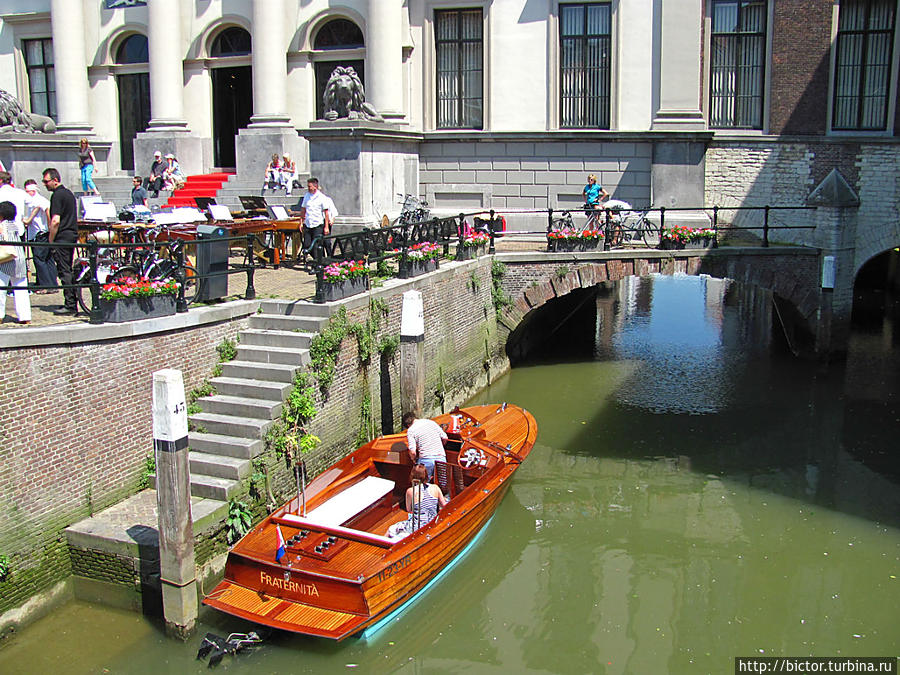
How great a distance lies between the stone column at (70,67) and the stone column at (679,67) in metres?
15.2

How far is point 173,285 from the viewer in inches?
445

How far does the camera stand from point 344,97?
20141 mm

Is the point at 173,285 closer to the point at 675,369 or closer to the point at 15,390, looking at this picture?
the point at 15,390

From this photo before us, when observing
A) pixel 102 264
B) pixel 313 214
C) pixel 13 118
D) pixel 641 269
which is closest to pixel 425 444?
pixel 102 264

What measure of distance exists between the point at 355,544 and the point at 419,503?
104cm

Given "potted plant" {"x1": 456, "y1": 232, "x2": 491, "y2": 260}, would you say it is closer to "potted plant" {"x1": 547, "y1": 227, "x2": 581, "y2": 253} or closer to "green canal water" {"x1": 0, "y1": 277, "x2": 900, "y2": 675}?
"potted plant" {"x1": 547, "y1": 227, "x2": 581, "y2": 253}

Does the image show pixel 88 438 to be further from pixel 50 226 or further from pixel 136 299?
pixel 50 226

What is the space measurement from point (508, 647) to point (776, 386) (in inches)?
449

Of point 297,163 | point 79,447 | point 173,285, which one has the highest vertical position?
point 297,163

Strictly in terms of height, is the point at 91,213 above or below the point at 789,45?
below

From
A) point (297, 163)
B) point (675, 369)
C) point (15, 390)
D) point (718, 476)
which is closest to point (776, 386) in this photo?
point (675, 369)

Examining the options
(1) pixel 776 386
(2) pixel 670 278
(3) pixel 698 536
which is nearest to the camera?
(3) pixel 698 536

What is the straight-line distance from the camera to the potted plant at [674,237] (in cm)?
1945

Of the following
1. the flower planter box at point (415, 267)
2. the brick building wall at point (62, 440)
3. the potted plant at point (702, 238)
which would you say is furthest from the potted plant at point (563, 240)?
the brick building wall at point (62, 440)
